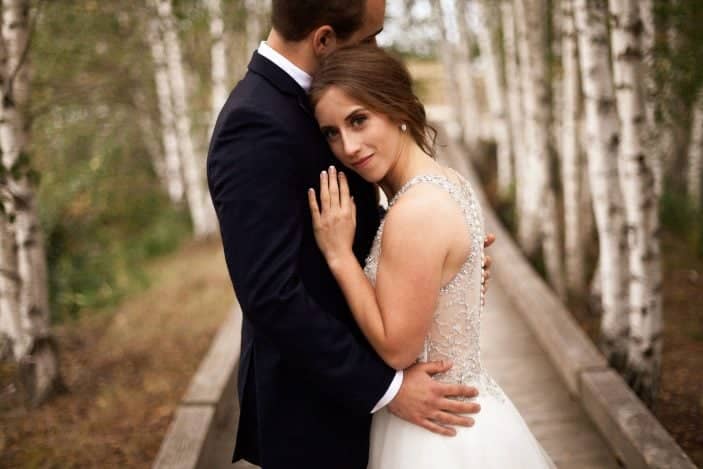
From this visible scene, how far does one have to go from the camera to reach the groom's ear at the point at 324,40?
1.96 metres

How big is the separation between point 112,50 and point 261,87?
9483 millimetres

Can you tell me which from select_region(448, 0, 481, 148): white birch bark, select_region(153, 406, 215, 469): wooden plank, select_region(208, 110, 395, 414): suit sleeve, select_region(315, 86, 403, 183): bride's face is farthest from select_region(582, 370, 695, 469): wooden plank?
select_region(448, 0, 481, 148): white birch bark

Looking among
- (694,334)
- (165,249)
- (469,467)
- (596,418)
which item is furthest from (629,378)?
(165,249)

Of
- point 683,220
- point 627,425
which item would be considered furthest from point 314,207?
point 683,220

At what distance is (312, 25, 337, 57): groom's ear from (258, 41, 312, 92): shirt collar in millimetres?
78

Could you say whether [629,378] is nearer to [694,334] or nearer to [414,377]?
[694,334]

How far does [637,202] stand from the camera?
3.93 m

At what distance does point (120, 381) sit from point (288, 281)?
396cm

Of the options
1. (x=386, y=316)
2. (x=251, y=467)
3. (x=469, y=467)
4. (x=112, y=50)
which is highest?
(x=112, y=50)

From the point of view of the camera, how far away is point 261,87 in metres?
1.92

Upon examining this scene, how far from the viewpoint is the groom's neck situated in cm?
198

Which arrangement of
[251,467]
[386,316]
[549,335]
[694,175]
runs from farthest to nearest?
[694,175]
[549,335]
[251,467]
[386,316]

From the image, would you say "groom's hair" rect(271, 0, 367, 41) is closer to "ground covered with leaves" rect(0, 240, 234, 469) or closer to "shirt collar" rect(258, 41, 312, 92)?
"shirt collar" rect(258, 41, 312, 92)

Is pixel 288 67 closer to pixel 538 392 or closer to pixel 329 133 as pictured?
pixel 329 133
